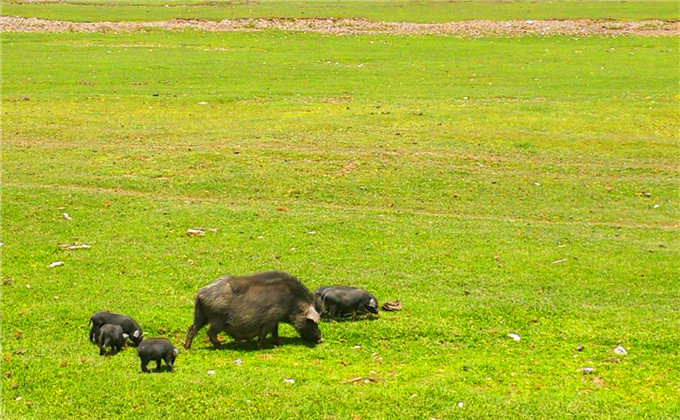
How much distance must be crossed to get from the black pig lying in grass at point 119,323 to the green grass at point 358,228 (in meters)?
0.43

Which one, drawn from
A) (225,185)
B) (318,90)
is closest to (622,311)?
(225,185)

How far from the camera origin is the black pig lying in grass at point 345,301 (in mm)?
13617

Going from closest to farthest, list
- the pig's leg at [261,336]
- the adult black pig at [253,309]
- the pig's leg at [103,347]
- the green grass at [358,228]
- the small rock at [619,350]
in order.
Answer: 1. the green grass at [358,228]
2. the pig's leg at [103,347]
3. the adult black pig at [253,309]
4. the pig's leg at [261,336]
5. the small rock at [619,350]

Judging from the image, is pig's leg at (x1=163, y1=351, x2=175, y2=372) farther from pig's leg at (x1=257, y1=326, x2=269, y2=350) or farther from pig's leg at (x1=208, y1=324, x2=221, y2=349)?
pig's leg at (x1=257, y1=326, x2=269, y2=350)

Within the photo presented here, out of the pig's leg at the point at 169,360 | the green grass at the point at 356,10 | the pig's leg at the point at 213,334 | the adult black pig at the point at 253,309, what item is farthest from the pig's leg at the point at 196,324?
the green grass at the point at 356,10

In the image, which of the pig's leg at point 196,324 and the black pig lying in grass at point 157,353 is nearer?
the black pig lying in grass at point 157,353

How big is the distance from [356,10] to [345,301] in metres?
62.6

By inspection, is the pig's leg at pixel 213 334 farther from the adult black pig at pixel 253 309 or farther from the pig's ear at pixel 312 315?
the pig's ear at pixel 312 315

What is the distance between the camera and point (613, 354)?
42.0ft

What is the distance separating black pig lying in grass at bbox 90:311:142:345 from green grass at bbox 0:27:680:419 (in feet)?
1.42

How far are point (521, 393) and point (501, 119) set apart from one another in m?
24.0

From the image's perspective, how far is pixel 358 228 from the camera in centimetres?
2033

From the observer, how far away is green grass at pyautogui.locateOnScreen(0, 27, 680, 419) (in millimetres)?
11141

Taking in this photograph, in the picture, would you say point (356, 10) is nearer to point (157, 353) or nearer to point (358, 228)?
point (358, 228)
